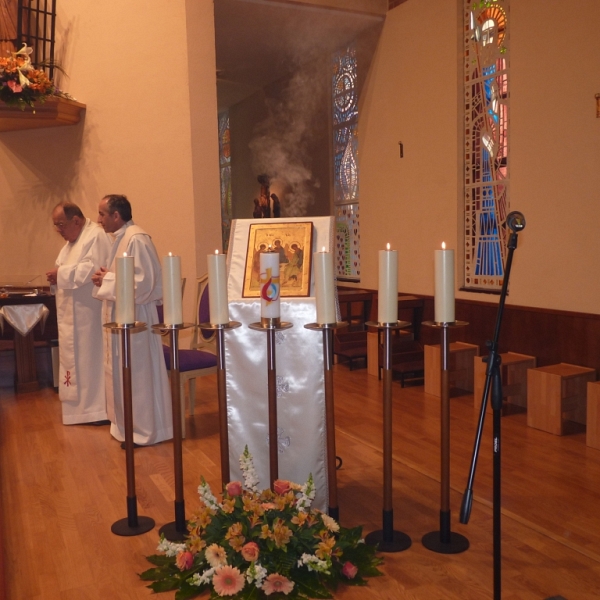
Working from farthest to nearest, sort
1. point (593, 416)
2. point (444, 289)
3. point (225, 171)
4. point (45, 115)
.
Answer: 1. point (225, 171)
2. point (45, 115)
3. point (593, 416)
4. point (444, 289)

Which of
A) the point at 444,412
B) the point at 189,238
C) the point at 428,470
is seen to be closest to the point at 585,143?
the point at 428,470

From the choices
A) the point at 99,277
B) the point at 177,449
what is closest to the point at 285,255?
the point at 177,449

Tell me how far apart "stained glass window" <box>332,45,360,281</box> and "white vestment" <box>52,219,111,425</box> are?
12.7 feet

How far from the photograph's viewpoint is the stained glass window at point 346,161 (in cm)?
833

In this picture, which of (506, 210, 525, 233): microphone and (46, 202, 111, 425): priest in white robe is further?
(46, 202, 111, 425): priest in white robe

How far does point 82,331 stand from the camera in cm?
530

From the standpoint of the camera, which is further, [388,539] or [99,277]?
[99,277]

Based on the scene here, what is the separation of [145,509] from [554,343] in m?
3.46

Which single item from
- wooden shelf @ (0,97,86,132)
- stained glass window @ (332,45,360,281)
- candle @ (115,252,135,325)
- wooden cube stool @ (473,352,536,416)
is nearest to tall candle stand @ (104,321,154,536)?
candle @ (115,252,135,325)

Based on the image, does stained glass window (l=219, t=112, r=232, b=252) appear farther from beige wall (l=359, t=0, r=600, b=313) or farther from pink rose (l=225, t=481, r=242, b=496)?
pink rose (l=225, t=481, r=242, b=496)

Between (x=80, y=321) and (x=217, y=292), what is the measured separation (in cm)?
283

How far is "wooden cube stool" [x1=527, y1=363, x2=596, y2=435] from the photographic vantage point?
4762 millimetres

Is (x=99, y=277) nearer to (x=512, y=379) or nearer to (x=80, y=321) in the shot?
(x=80, y=321)

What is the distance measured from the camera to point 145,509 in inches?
136
